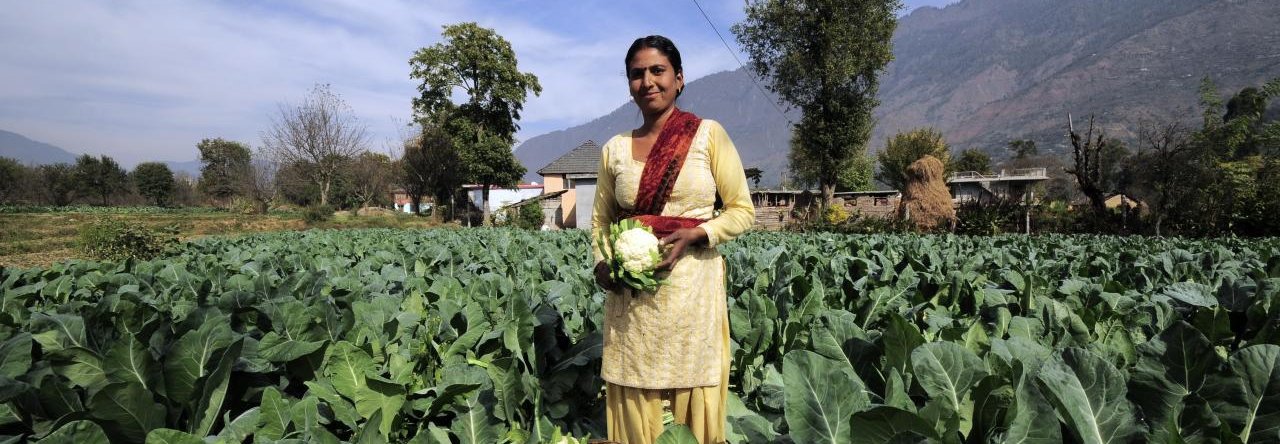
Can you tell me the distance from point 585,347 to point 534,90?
36426 mm

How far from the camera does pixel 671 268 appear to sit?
6.73 feet

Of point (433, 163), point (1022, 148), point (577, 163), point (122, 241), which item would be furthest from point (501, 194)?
point (1022, 148)

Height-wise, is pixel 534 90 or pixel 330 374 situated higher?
pixel 534 90

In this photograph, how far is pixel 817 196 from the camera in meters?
32.0

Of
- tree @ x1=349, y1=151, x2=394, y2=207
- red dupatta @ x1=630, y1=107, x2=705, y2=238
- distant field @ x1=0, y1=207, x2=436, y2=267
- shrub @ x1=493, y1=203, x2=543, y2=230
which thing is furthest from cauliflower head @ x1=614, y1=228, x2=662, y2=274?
tree @ x1=349, y1=151, x2=394, y2=207

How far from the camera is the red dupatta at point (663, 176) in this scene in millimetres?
2100

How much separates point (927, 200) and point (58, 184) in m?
76.6

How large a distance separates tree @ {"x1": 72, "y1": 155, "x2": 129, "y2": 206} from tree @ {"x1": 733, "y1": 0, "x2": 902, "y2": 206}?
224 ft

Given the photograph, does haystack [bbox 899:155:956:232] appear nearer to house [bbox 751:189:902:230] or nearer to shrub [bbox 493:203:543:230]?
house [bbox 751:189:902:230]

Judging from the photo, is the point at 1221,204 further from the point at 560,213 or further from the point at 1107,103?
the point at 1107,103

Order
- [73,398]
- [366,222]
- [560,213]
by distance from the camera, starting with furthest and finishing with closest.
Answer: [560,213] < [366,222] < [73,398]

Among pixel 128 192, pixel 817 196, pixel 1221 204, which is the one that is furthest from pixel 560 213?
pixel 128 192

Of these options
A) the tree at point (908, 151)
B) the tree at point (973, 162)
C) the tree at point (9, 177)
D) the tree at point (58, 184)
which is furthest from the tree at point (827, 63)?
the tree at point (58, 184)

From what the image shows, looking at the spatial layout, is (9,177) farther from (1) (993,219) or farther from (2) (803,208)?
(1) (993,219)
